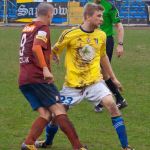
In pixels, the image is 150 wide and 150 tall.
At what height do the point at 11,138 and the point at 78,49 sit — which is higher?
the point at 78,49

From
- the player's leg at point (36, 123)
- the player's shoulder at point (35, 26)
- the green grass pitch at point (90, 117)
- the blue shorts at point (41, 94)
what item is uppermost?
Result: the player's shoulder at point (35, 26)

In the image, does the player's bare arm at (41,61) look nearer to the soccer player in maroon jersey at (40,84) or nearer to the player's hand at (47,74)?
the player's hand at (47,74)

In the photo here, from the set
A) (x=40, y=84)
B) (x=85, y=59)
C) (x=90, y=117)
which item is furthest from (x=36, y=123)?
(x=90, y=117)

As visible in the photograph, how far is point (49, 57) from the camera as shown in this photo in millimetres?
7543

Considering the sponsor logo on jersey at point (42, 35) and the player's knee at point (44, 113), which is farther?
the player's knee at point (44, 113)

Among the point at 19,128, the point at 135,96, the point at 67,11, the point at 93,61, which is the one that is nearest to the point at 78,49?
the point at 93,61

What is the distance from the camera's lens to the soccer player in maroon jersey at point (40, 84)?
741 cm

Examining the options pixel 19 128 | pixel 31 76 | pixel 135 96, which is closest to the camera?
pixel 31 76

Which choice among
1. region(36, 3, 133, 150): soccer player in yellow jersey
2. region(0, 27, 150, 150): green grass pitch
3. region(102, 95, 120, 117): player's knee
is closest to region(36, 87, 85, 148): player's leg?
region(36, 3, 133, 150): soccer player in yellow jersey

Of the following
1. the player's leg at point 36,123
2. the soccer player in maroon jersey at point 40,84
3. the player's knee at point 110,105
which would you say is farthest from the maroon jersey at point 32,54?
the player's knee at point 110,105

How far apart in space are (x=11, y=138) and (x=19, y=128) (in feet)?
2.15

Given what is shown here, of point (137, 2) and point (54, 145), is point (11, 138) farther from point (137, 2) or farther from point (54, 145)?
point (137, 2)

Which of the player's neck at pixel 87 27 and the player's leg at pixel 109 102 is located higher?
the player's neck at pixel 87 27

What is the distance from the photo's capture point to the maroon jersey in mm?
7355
